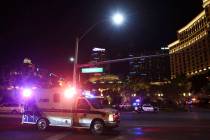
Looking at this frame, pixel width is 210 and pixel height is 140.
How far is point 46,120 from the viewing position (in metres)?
21.9

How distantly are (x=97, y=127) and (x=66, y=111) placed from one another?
6.53ft

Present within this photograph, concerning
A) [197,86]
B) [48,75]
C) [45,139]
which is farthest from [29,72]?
[197,86]

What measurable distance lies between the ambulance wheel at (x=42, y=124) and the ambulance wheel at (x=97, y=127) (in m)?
2.88

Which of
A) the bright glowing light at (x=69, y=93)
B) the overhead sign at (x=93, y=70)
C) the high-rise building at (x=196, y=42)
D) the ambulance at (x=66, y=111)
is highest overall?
the high-rise building at (x=196, y=42)

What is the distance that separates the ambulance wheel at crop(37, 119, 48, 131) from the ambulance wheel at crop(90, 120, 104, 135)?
2.88m

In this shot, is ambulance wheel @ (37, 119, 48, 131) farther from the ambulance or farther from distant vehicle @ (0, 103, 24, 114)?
distant vehicle @ (0, 103, 24, 114)

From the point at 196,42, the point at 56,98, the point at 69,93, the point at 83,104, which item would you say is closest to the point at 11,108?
the point at 56,98

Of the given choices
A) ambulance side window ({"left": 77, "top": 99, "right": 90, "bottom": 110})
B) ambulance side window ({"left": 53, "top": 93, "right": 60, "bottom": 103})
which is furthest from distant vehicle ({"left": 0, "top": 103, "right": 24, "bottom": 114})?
ambulance side window ({"left": 77, "top": 99, "right": 90, "bottom": 110})

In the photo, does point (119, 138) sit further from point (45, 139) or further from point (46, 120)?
point (46, 120)

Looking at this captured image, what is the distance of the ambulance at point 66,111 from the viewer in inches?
812

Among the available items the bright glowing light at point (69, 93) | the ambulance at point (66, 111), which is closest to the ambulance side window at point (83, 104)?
the ambulance at point (66, 111)

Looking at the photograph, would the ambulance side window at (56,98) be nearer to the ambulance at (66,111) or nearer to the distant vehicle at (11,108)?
the ambulance at (66,111)

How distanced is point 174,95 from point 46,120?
82.5 meters

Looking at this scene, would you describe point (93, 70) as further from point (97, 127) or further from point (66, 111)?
point (97, 127)
